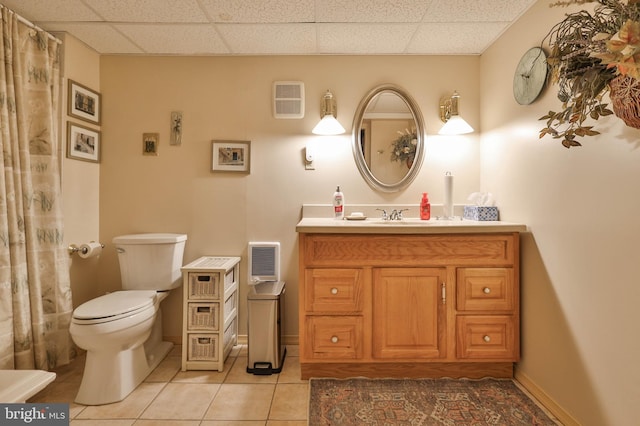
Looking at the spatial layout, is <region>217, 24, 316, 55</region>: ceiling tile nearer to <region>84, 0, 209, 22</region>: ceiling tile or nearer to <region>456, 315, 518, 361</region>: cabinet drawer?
<region>84, 0, 209, 22</region>: ceiling tile

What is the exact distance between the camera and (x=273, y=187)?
2.54 m

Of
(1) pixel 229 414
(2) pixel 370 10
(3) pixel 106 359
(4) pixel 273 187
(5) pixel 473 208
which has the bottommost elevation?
(1) pixel 229 414

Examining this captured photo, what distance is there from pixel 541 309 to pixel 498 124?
1167mm

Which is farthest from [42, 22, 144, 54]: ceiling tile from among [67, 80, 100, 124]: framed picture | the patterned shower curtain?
[67, 80, 100, 124]: framed picture

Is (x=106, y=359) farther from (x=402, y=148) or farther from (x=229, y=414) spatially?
(x=402, y=148)

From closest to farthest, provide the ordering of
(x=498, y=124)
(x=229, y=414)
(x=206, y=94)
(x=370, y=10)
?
(x=229, y=414), (x=370, y=10), (x=498, y=124), (x=206, y=94)

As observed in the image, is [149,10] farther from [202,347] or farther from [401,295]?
[401,295]

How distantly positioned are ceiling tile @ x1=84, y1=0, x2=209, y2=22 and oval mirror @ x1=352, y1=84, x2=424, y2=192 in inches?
48.1

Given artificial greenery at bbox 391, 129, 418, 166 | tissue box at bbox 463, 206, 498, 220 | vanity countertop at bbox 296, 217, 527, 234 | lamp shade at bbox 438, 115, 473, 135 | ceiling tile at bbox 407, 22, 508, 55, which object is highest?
ceiling tile at bbox 407, 22, 508, 55

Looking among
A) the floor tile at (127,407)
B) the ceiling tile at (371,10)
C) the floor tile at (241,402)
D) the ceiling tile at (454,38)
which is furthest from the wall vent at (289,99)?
the floor tile at (127,407)

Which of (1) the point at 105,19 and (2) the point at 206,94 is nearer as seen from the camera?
(1) the point at 105,19

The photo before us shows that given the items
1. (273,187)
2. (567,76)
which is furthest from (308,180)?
(567,76)

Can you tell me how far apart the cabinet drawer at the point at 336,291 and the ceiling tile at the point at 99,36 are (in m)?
2.00

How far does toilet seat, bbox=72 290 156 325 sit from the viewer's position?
1.74 metres
